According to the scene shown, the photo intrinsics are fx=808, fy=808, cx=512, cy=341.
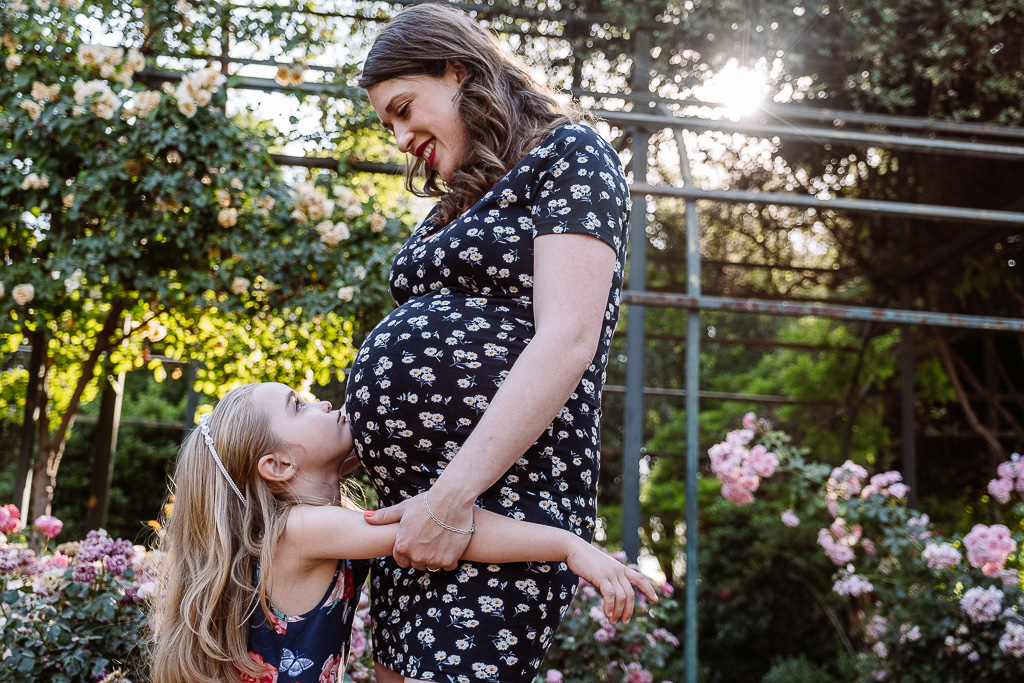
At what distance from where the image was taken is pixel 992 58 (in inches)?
166

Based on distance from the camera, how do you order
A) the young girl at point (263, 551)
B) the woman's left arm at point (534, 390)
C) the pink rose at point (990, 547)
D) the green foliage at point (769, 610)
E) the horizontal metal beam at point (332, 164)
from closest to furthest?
the woman's left arm at point (534, 390) < the young girl at point (263, 551) < the pink rose at point (990, 547) < the horizontal metal beam at point (332, 164) < the green foliage at point (769, 610)

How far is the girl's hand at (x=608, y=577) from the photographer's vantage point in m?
1.09

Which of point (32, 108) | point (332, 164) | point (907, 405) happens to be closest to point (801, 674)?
point (907, 405)

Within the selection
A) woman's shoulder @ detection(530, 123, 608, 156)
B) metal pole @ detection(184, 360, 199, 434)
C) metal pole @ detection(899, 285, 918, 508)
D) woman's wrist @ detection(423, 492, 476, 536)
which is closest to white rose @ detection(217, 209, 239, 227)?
metal pole @ detection(184, 360, 199, 434)

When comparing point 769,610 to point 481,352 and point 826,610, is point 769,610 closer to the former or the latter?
point 826,610

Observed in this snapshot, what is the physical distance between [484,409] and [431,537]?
19 centimetres

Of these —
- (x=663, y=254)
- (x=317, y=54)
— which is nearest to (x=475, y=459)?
(x=317, y=54)

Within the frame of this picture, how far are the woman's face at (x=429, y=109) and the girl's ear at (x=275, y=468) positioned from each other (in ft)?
1.85

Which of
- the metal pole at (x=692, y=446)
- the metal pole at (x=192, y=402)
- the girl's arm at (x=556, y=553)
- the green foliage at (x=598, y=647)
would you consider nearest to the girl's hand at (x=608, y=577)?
the girl's arm at (x=556, y=553)

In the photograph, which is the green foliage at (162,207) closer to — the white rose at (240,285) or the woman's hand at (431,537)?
the white rose at (240,285)

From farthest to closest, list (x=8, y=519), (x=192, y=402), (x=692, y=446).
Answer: (x=192, y=402) < (x=692, y=446) < (x=8, y=519)

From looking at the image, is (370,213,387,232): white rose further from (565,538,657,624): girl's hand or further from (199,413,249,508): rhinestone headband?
(565,538,657,624): girl's hand

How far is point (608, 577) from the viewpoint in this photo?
3.62ft

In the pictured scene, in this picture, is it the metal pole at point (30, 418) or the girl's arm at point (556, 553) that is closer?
the girl's arm at point (556, 553)
